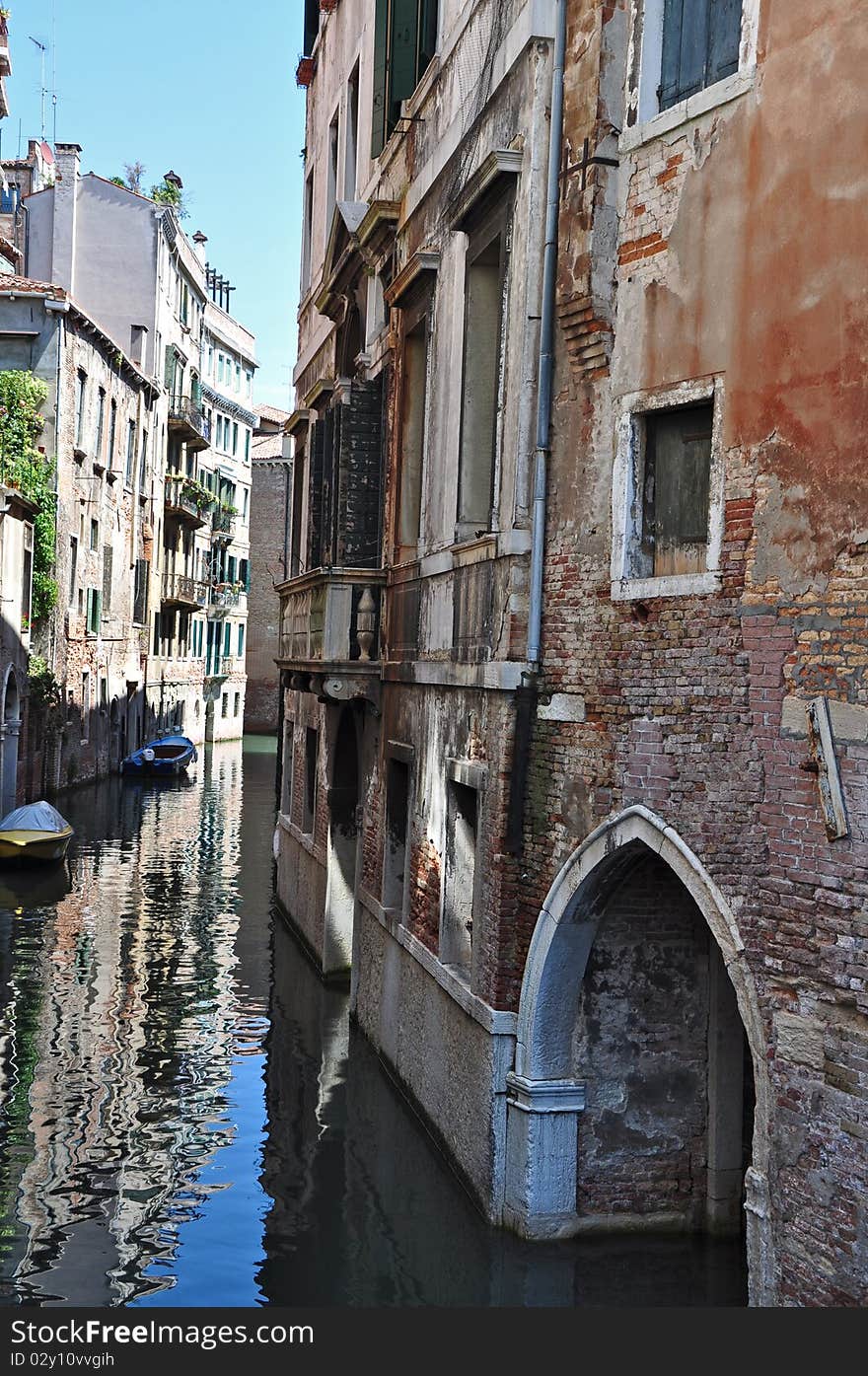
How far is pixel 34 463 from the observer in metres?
28.2

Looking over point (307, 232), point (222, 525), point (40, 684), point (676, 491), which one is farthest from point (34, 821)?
point (222, 525)

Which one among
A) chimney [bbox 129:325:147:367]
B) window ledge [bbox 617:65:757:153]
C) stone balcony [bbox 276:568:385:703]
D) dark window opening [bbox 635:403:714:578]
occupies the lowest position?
stone balcony [bbox 276:568:385:703]

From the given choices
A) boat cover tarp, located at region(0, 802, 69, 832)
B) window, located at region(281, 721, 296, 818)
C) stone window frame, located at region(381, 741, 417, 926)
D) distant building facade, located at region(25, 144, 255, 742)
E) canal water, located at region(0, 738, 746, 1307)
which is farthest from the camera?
A: distant building facade, located at region(25, 144, 255, 742)

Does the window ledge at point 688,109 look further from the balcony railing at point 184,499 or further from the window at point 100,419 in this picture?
the balcony railing at point 184,499

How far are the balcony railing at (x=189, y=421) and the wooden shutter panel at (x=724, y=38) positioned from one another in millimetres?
37035

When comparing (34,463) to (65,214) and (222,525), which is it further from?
(222,525)

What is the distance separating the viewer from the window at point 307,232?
20203mm

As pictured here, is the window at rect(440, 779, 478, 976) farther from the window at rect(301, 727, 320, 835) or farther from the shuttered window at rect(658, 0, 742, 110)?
the window at rect(301, 727, 320, 835)

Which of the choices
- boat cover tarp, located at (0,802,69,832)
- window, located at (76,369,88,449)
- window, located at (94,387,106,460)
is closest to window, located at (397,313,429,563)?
boat cover tarp, located at (0,802,69,832)

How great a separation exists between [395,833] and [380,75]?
21.7ft

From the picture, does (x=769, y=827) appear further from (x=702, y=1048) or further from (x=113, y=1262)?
(x=113, y=1262)

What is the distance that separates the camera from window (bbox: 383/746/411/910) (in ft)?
40.0

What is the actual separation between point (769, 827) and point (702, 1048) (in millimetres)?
2699

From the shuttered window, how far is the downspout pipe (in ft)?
2.75
